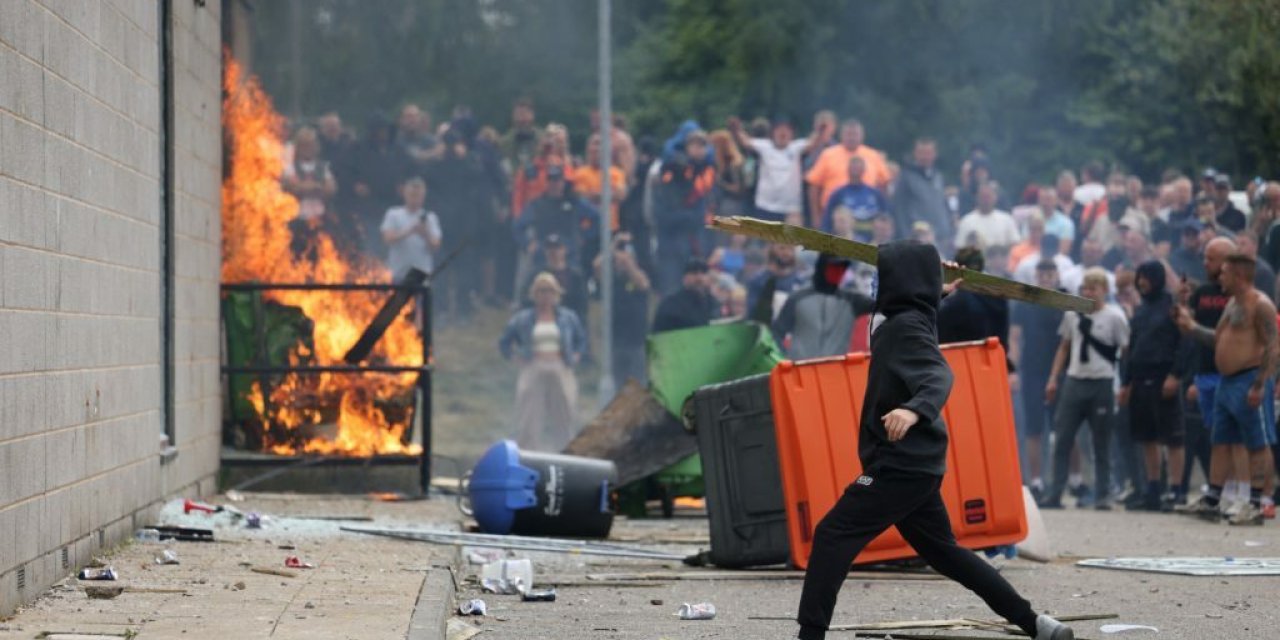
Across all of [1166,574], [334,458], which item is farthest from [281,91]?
[1166,574]

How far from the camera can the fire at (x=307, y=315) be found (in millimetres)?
15195

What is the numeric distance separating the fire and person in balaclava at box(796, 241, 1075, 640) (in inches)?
310

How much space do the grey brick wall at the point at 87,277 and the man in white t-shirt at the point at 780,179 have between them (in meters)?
10.9

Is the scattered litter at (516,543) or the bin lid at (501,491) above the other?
the bin lid at (501,491)

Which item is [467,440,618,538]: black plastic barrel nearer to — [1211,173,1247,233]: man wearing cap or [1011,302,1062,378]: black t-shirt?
[1011,302,1062,378]: black t-shirt

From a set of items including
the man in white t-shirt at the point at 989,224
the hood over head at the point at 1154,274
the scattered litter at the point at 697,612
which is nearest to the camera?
the scattered litter at the point at 697,612

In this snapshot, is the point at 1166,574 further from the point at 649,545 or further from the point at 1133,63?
the point at 1133,63

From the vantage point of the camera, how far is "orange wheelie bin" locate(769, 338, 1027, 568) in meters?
10.7

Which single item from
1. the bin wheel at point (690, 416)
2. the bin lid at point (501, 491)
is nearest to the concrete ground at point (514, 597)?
the bin lid at point (501, 491)

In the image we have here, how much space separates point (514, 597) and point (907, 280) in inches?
121

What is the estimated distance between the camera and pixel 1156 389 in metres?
16.8

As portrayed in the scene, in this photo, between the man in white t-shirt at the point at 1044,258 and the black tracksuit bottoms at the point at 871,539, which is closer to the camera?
the black tracksuit bottoms at the point at 871,539

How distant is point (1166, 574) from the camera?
11.2m

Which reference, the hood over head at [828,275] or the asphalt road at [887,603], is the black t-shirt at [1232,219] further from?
the asphalt road at [887,603]
